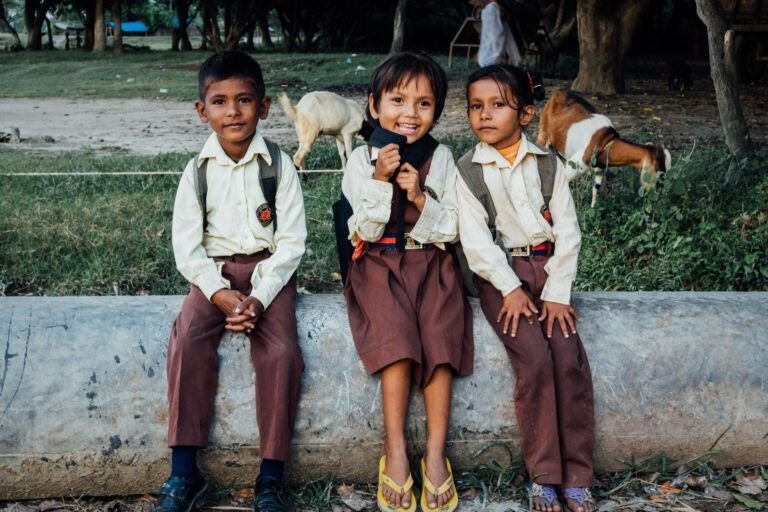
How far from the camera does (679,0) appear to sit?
1072 inches

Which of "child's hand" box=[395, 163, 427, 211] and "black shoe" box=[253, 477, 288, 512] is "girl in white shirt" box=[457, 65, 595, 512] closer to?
"child's hand" box=[395, 163, 427, 211]

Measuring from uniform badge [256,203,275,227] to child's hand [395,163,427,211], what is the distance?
46cm

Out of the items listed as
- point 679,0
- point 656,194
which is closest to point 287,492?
point 656,194

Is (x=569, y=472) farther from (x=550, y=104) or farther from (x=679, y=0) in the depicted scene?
(x=679, y=0)

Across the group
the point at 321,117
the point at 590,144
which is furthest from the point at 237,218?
the point at 321,117

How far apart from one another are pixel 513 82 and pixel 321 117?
386 cm

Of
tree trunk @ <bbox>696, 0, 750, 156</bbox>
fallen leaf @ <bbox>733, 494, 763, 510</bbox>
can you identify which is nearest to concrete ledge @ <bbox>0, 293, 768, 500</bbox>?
fallen leaf @ <bbox>733, 494, 763, 510</bbox>

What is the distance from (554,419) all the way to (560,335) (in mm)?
282

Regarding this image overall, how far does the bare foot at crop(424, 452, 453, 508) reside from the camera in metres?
2.58

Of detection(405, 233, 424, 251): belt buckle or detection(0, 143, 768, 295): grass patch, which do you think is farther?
detection(0, 143, 768, 295): grass patch

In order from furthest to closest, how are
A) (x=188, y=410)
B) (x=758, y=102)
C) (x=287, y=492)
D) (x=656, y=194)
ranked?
(x=758, y=102) → (x=656, y=194) → (x=287, y=492) → (x=188, y=410)

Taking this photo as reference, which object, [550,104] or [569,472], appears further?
[550,104]

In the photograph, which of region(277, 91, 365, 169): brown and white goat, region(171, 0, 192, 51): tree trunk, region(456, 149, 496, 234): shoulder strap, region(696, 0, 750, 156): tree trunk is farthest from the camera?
region(171, 0, 192, 51): tree trunk

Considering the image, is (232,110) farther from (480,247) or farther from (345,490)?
(345,490)
